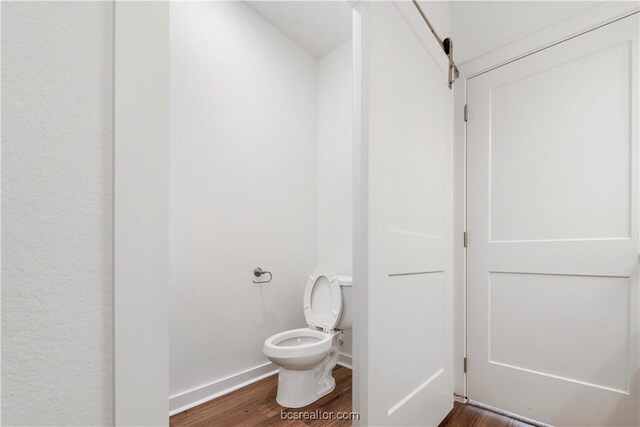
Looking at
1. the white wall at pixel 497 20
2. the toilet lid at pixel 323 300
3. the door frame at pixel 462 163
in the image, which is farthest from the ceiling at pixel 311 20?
the toilet lid at pixel 323 300

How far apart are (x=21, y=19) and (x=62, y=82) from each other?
0.08m

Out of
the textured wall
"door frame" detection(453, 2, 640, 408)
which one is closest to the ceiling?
"door frame" detection(453, 2, 640, 408)

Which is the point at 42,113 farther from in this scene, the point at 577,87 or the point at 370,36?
the point at 577,87

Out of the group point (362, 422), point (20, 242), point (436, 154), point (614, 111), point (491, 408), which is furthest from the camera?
point (491, 408)

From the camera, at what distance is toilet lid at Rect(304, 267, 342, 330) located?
2.07 metres

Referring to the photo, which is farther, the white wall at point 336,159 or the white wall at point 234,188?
the white wall at point 336,159

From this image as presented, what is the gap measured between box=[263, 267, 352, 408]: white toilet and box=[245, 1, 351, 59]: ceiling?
1.83 meters

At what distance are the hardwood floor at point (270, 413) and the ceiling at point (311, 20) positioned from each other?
98.5 inches

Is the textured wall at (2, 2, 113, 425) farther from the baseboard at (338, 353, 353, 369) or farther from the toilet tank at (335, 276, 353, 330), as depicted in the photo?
the baseboard at (338, 353, 353, 369)

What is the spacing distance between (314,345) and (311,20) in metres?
2.27

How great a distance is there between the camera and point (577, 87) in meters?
1.55

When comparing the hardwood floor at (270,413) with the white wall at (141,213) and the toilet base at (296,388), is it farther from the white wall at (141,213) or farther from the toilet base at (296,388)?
the white wall at (141,213)

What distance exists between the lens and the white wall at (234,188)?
182cm

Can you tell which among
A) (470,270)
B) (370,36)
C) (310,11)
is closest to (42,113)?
(370,36)
